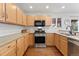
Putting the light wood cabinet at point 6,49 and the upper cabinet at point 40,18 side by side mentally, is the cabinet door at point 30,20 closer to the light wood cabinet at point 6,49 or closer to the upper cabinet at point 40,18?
the upper cabinet at point 40,18

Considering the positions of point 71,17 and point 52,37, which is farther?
point 71,17

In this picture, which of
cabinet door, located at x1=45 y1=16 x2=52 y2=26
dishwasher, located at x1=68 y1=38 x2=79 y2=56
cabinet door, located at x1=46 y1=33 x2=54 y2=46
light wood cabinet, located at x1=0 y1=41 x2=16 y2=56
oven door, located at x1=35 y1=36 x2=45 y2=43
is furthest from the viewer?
cabinet door, located at x1=45 y1=16 x2=52 y2=26

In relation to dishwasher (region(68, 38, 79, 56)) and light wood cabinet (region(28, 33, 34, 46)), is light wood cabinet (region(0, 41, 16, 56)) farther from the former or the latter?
light wood cabinet (region(28, 33, 34, 46))

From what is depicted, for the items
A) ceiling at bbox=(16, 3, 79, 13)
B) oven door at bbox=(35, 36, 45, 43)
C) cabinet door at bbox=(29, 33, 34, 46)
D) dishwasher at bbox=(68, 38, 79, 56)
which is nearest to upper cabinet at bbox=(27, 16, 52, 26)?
ceiling at bbox=(16, 3, 79, 13)

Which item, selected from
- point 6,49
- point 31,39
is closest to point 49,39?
point 31,39

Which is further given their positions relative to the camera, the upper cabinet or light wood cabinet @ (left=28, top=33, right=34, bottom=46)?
the upper cabinet

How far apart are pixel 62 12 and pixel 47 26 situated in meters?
1.39

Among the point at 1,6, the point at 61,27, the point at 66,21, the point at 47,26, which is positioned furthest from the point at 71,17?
the point at 1,6

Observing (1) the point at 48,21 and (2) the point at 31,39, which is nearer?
(2) the point at 31,39

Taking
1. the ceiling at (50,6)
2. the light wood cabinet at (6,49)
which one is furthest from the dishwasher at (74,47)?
the ceiling at (50,6)

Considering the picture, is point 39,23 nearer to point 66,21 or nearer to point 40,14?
point 40,14

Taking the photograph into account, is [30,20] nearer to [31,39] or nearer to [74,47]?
[31,39]

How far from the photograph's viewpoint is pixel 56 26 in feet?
26.9

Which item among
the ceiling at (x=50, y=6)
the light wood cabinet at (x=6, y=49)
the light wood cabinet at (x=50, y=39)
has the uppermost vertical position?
the ceiling at (x=50, y=6)
